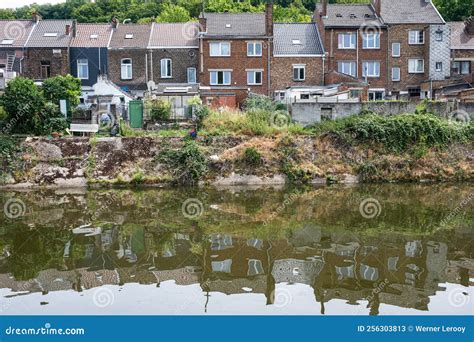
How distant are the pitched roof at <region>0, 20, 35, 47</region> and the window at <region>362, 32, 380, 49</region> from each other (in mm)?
27434

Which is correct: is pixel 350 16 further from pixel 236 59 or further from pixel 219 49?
pixel 219 49

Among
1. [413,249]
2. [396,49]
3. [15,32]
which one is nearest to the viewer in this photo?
[413,249]

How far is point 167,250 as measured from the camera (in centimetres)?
1650

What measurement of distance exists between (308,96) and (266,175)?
1220cm

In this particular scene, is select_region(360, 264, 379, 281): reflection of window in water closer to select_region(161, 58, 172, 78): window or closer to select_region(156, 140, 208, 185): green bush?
select_region(156, 140, 208, 185): green bush

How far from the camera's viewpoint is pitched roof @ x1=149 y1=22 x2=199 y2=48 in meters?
44.8

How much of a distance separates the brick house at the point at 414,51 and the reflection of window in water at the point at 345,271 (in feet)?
108

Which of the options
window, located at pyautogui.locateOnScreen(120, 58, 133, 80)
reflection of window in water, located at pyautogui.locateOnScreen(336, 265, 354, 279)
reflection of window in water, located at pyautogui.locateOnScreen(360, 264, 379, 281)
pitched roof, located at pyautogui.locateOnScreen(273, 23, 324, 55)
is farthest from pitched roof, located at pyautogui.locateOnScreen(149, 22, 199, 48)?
reflection of window in water, located at pyautogui.locateOnScreen(360, 264, 379, 281)

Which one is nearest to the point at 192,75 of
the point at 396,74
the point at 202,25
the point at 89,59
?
the point at 202,25

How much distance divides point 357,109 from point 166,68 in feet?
56.4

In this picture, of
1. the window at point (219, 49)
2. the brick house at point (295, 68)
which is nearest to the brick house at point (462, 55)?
the brick house at point (295, 68)

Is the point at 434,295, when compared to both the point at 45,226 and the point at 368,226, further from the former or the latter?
the point at 45,226

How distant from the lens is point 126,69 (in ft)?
147

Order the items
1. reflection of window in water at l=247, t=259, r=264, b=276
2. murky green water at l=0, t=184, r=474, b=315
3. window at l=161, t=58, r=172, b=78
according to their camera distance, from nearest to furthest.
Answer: murky green water at l=0, t=184, r=474, b=315 → reflection of window in water at l=247, t=259, r=264, b=276 → window at l=161, t=58, r=172, b=78
